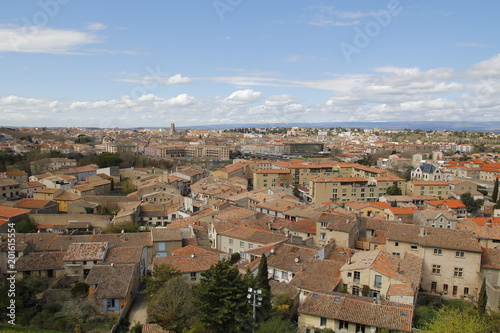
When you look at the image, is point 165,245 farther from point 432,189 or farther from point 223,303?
point 432,189

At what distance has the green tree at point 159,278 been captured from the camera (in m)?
16.7

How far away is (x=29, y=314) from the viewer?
15.9m

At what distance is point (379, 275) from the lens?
651 inches

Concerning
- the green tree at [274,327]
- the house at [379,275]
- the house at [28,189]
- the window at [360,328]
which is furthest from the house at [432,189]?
the house at [28,189]

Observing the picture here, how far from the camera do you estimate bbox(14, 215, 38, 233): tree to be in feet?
95.3

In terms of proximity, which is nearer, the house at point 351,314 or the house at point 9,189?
the house at point 351,314

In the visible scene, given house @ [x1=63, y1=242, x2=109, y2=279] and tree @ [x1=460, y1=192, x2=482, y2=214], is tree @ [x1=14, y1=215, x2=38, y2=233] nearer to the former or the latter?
house @ [x1=63, y1=242, x2=109, y2=279]

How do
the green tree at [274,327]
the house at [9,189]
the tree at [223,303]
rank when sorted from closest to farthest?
1. the green tree at [274,327]
2. the tree at [223,303]
3. the house at [9,189]

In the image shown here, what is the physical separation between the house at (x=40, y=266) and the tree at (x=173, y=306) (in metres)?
7.14

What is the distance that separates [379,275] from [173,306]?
28.9ft

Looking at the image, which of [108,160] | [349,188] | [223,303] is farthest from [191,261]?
[108,160]

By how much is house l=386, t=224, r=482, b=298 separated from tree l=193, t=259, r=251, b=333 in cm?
1131

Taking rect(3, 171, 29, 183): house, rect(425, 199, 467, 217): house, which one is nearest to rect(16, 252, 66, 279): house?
rect(425, 199, 467, 217): house

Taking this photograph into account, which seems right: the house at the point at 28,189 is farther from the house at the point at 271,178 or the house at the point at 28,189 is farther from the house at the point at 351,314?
the house at the point at 351,314
